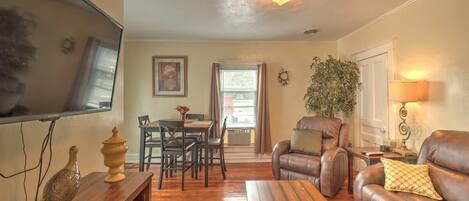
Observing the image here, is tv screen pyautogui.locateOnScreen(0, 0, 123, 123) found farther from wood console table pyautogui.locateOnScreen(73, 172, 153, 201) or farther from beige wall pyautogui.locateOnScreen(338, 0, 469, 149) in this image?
beige wall pyautogui.locateOnScreen(338, 0, 469, 149)

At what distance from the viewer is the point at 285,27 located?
418 cm

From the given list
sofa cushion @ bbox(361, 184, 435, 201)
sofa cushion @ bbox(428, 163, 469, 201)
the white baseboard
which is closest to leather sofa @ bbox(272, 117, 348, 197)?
sofa cushion @ bbox(361, 184, 435, 201)

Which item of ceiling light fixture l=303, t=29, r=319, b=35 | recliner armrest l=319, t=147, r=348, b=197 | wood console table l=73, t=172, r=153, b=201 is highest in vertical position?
ceiling light fixture l=303, t=29, r=319, b=35

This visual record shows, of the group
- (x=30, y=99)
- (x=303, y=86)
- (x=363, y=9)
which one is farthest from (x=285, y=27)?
(x=30, y=99)

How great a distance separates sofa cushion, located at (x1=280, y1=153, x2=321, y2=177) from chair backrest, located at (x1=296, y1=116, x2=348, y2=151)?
34 centimetres

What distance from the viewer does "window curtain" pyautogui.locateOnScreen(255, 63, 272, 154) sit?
16.4ft

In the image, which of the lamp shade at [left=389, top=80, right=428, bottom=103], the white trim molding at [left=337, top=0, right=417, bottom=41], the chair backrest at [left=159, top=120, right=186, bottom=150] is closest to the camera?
the lamp shade at [left=389, top=80, right=428, bottom=103]

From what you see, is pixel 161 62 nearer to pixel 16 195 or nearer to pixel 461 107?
pixel 16 195

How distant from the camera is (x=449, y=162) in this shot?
2.14 metres

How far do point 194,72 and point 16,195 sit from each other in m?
3.99

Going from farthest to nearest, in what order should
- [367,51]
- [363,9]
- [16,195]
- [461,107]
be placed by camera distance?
1. [367,51]
2. [363,9]
3. [461,107]
4. [16,195]

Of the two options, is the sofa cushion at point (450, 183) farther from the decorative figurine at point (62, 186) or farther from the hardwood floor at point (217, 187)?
the decorative figurine at point (62, 186)

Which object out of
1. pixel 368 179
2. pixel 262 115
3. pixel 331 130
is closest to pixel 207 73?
pixel 262 115

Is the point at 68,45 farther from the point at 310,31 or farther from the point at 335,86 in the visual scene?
the point at 335,86
